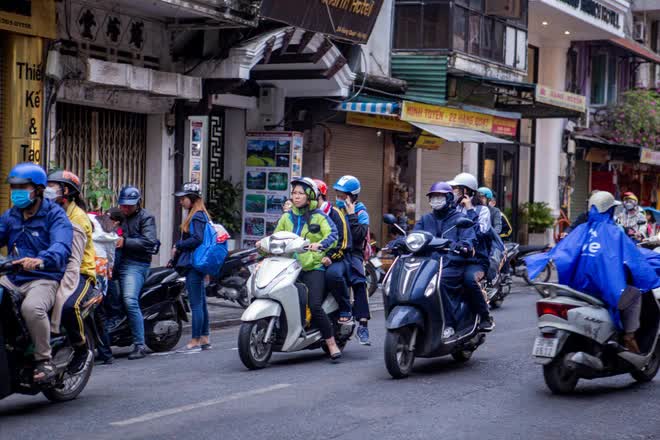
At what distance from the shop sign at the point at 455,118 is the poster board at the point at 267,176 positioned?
8.48ft

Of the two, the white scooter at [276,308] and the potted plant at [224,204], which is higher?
the potted plant at [224,204]

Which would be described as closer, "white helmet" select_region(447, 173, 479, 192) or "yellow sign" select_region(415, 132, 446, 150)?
A: "white helmet" select_region(447, 173, 479, 192)

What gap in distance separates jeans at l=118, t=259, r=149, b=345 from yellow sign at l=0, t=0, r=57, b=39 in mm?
5130

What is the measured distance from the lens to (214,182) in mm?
19656

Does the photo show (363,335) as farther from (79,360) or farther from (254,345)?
(79,360)

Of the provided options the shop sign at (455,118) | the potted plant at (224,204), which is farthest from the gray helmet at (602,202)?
the shop sign at (455,118)

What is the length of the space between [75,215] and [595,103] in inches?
1165

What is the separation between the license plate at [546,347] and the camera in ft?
27.0

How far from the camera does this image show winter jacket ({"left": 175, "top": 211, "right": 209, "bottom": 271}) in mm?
10805

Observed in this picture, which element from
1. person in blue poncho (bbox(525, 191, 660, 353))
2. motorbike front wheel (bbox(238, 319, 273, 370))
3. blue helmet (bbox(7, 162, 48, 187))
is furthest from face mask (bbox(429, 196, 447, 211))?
blue helmet (bbox(7, 162, 48, 187))

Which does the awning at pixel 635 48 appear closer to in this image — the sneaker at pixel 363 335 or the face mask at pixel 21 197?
the sneaker at pixel 363 335

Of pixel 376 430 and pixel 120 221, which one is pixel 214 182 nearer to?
pixel 120 221

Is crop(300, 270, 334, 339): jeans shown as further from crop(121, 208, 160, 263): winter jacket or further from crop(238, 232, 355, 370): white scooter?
crop(121, 208, 160, 263): winter jacket

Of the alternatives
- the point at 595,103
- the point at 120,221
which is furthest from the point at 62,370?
the point at 595,103
